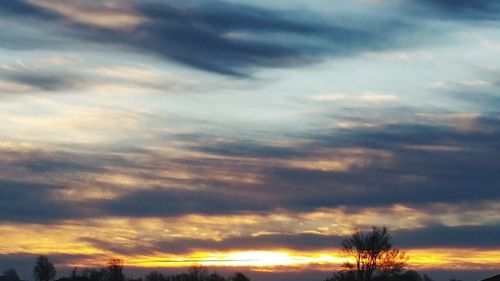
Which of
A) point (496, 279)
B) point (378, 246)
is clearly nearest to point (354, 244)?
point (378, 246)

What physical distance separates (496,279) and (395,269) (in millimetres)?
74599

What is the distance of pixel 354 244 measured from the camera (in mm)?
199375

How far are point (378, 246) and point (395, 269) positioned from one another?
5191mm

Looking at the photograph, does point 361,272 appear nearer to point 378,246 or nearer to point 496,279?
point 378,246

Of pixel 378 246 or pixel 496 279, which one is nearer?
pixel 496 279

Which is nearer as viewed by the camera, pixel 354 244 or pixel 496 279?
pixel 496 279

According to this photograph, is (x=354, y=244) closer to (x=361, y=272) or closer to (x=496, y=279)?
(x=361, y=272)

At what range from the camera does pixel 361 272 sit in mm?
193500

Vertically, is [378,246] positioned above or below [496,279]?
above

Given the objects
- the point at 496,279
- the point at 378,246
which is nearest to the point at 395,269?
the point at 378,246

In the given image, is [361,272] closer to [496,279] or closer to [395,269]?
[395,269]

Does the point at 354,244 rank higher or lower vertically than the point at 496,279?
higher

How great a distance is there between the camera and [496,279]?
396 feet
